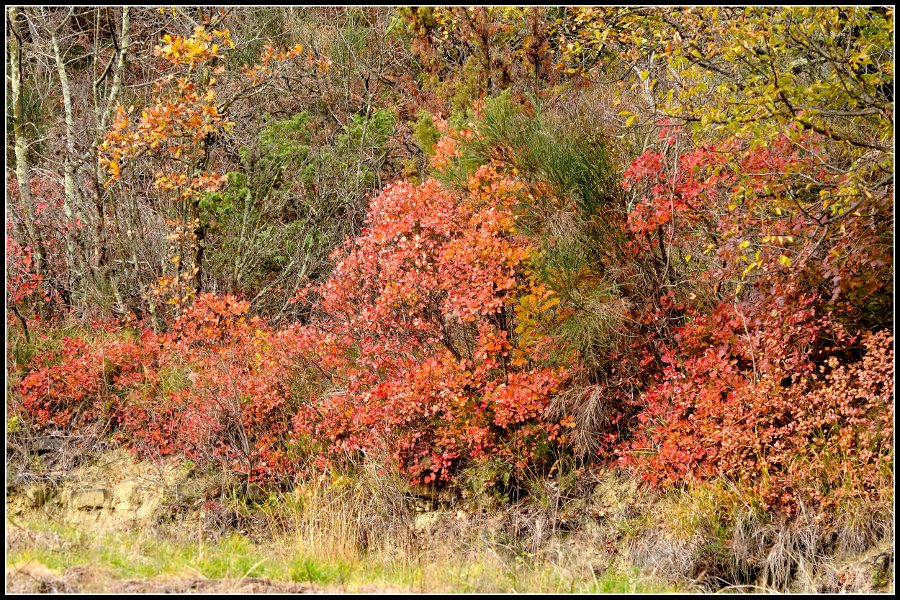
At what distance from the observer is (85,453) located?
907 centimetres

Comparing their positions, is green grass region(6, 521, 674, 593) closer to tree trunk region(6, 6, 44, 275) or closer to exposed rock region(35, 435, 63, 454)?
exposed rock region(35, 435, 63, 454)

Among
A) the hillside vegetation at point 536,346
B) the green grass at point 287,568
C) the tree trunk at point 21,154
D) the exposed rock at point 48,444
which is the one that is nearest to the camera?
the green grass at point 287,568

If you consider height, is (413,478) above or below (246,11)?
below

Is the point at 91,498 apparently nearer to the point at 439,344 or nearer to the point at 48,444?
the point at 48,444

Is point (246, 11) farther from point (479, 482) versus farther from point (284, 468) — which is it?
point (479, 482)

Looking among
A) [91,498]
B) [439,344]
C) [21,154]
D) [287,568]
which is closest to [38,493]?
[91,498]

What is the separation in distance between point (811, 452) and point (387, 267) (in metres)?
3.91

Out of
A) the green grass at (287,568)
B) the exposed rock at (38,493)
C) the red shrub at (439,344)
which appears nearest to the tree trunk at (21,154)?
the exposed rock at (38,493)

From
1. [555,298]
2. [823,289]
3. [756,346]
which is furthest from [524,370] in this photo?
[823,289]

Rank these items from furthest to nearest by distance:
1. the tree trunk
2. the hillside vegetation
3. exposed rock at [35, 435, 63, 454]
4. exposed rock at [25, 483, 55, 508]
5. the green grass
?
the tree trunk, exposed rock at [35, 435, 63, 454], exposed rock at [25, 483, 55, 508], the hillside vegetation, the green grass

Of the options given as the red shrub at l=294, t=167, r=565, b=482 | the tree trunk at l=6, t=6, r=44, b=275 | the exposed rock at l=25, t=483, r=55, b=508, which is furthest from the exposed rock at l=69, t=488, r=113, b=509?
the tree trunk at l=6, t=6, r=44, b=275

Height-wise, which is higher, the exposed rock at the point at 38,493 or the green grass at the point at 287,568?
the green grass at the point at 287,568

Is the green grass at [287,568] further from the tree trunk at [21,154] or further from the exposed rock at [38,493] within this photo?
the tree trunk at [21,154]

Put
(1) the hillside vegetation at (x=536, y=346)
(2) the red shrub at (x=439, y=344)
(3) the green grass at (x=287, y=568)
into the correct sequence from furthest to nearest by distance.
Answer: (2) the red shrub at (x=439, y=344), (1) the hillside vegetation at (x=536, y=346), (3) the green grass at (x=287, y=568)
